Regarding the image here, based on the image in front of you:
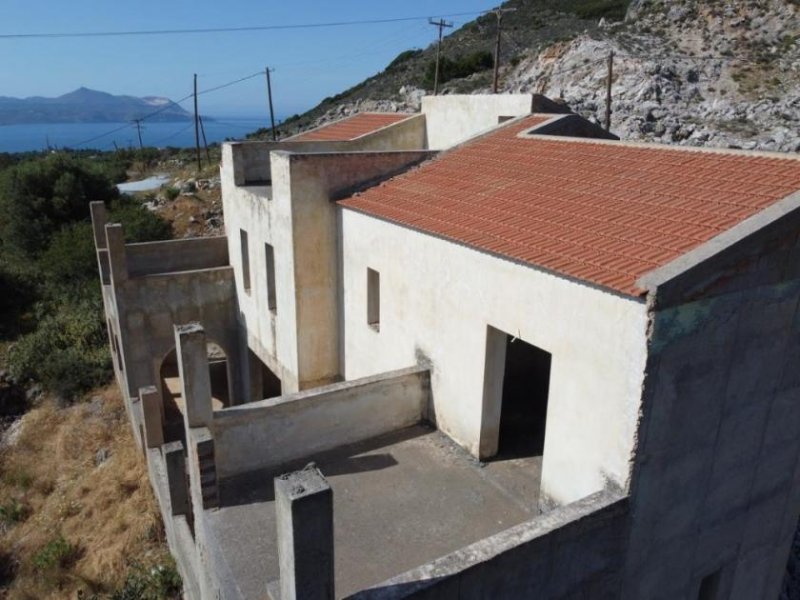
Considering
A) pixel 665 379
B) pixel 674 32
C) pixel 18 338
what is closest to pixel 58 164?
pixel 18 338

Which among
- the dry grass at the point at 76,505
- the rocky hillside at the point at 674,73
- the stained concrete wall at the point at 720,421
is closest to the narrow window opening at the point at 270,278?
the dry grass at the point at 76,505

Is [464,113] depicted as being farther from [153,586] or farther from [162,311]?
[153,586]

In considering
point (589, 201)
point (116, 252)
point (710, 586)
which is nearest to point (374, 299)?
point (589, 201)

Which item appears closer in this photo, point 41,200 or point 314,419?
point 314,419

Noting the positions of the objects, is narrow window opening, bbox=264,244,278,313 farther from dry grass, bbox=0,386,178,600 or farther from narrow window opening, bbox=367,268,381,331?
dry grass, bbox=0,386,178,600

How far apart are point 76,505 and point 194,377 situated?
8312 mm

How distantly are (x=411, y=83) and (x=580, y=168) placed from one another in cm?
4714

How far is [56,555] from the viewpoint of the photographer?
11844 mm

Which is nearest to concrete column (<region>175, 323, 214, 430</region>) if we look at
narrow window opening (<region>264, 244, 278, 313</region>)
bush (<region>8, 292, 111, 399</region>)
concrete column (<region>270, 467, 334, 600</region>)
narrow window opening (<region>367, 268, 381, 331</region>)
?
concrete column (<region>270, 467, 334, 600</region>)

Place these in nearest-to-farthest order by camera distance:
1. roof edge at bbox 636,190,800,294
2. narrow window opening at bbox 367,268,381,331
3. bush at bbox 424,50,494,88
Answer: roof edge at bbox 636,190,800,294
narrow window opening at bbox 367,268,381,331
bush at bbox 424,50,494,88

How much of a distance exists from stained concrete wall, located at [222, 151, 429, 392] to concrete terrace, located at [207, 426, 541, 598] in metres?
3.60

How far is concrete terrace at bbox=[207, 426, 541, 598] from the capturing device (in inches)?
272

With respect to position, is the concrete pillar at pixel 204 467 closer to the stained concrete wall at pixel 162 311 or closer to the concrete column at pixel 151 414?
the concrete column at pixel 151 414

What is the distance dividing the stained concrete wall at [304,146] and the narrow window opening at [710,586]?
1260cm
